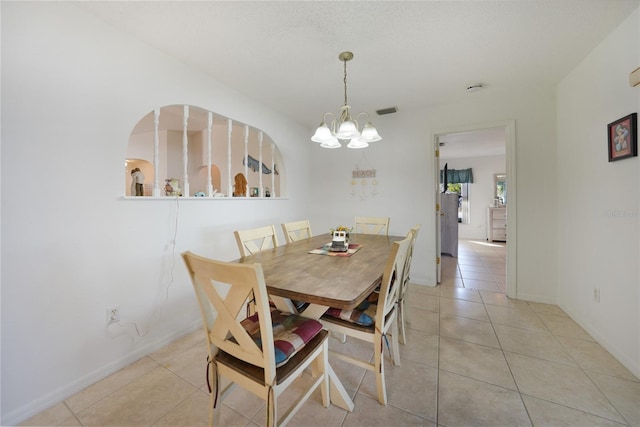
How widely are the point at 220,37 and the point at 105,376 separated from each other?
2.43 m

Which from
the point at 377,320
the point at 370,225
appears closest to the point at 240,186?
the point at 370,225

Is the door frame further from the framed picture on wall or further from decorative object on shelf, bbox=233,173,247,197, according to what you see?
decorative object on shelf, bbox=233,173,247,197

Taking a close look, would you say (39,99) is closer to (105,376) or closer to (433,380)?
(105,376)

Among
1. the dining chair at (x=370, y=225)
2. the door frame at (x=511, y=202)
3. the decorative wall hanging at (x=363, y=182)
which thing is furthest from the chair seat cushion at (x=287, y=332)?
the door frame at (x=511, y=202)

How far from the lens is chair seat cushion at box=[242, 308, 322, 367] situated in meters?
1.07

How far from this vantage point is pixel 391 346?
1.70m

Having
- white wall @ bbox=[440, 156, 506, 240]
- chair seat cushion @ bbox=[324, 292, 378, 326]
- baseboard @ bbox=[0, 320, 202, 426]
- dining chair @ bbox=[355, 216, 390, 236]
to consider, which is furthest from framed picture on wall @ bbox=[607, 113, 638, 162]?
white wall @ bbox=[440, 156, 506, 240]

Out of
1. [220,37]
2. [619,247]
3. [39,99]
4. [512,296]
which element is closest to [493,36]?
[619,247]

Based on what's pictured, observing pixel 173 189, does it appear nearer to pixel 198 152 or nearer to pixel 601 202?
pixel 601 202

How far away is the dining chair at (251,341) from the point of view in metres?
0.90

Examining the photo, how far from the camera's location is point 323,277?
A: 1.30 metres

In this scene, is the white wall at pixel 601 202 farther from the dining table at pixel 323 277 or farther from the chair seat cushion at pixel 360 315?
the chair seat cushion at pixel 360 315

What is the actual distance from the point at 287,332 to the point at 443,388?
1.04m

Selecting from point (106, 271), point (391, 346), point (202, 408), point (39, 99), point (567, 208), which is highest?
point (39, 99)
